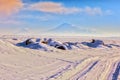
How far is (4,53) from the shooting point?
23625 millimetres

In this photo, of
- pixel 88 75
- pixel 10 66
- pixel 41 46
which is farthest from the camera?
pixel 41 46

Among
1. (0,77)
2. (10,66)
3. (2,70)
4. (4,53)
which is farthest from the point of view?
(4,53)

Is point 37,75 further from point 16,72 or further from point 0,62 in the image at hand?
point 0,62

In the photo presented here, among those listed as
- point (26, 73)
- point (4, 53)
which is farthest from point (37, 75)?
point (4, 53)

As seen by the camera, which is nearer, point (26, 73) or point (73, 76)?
point (73, 76)

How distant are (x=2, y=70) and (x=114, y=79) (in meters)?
6.50

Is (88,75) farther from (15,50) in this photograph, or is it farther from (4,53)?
(15,50)

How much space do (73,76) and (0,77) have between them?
3.81m

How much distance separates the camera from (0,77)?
1473 cm

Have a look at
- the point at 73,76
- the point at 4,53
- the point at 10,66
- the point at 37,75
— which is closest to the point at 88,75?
the point at 73,76

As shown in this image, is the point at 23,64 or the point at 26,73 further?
the point at 23,64

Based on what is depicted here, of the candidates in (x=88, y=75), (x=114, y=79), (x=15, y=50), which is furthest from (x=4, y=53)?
(x=114, y=79)

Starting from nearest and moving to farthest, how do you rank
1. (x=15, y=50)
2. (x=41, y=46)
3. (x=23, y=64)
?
(x=23, y=64), (x=15, y=50), (x=41, y=46)

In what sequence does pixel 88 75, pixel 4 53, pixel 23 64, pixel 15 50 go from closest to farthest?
pixel 88 75, pixel 23 64, pixel 4 53, pixel 15 50
